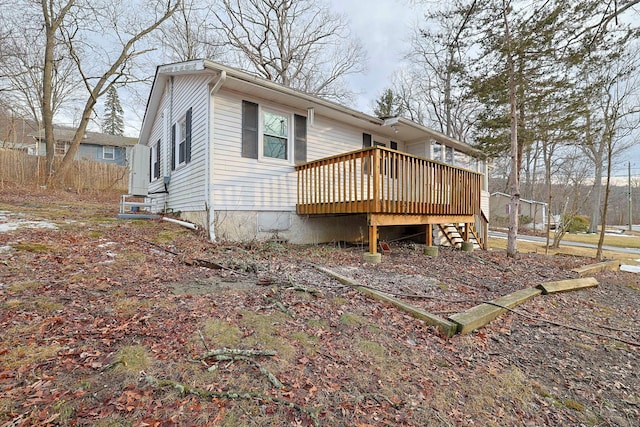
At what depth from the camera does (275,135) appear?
737 cm

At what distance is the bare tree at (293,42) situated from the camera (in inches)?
690

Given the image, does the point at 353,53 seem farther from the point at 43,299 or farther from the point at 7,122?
the point at 7,122

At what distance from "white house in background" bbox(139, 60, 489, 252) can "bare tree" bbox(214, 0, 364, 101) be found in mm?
11190

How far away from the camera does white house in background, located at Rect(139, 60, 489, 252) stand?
6.18 m

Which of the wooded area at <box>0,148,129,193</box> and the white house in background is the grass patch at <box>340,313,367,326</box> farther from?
the wooded area at <box>0,148,129,193</box>

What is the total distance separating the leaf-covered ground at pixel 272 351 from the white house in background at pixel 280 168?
7.07 ft

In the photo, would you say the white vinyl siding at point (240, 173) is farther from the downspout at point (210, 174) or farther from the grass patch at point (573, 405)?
the grass patch at point (573, 405)

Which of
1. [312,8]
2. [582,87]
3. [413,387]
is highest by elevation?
[312,8]

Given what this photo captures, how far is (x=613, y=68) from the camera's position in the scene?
7.12 metres

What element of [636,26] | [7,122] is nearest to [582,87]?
[636,26]

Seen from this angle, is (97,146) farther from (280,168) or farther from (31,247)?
(31,247)

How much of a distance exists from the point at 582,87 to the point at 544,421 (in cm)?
831

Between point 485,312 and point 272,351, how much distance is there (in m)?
2.56

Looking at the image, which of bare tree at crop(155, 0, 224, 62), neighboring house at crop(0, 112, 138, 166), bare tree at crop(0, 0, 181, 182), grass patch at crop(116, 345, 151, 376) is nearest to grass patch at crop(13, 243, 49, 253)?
grass patch at crop(116, 345, 151, 376)
